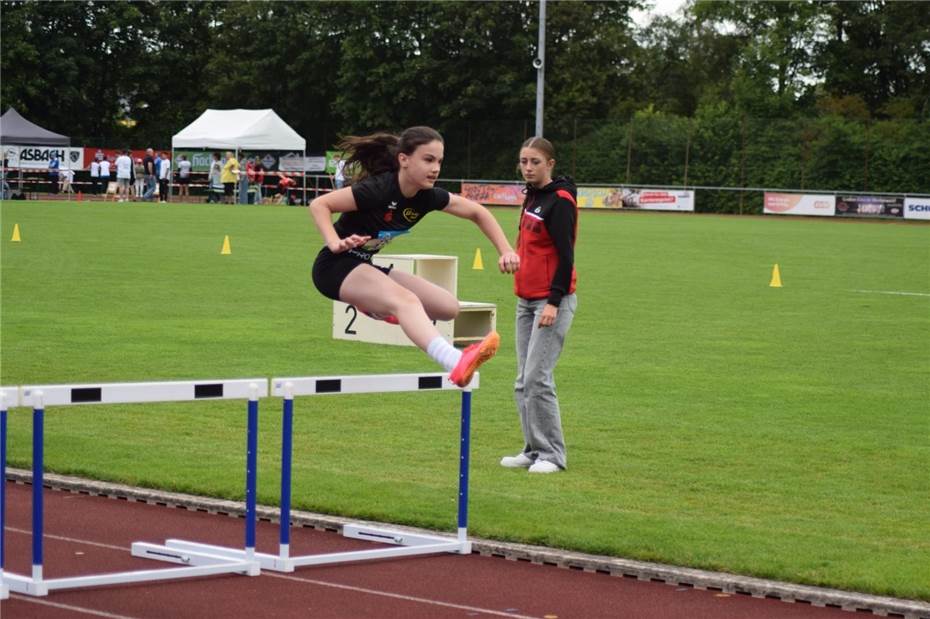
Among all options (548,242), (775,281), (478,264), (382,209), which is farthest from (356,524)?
(478,264)

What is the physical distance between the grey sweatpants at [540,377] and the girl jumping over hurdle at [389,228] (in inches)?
53.5

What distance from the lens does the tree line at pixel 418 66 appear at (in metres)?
75.9

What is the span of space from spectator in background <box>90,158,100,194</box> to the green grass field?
97.8 feet

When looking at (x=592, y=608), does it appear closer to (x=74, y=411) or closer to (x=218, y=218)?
(x=74, y=411)

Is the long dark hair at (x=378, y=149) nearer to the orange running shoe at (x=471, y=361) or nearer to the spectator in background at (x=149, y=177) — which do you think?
the orange running shoe at (x=471, y=361)

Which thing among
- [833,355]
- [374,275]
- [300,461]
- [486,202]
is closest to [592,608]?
[374,275]

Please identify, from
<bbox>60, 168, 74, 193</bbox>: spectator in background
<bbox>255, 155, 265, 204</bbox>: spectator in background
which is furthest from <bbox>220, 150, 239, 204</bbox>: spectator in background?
<bbox>60, 168, 74, 193</bbox>: spectator in background

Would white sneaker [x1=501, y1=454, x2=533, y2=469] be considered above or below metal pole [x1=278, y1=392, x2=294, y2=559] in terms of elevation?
below

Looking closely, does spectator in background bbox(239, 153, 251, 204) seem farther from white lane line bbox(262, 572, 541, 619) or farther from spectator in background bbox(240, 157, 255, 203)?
white lane line bbox(262, 572, 541, 619)

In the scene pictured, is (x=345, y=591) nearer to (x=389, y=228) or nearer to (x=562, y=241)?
(x=389, y=228)

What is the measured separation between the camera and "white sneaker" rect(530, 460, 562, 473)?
33.6 ft

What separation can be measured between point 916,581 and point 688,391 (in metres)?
6.88

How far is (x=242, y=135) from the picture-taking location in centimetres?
5559

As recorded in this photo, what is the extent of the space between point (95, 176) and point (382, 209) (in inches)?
2063
